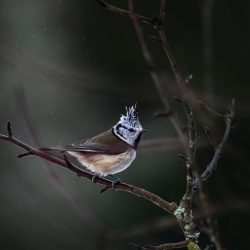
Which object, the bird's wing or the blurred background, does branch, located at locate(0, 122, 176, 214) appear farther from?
the blurred background

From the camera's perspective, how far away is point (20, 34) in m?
7.73

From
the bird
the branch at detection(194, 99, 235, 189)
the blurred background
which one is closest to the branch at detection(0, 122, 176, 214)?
the branch at detection(194, 99, 235, 189)

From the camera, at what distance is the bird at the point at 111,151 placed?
3314mm

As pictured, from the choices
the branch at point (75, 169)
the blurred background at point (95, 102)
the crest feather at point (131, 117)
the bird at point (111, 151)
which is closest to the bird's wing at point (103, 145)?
the bird at point (111, 151)

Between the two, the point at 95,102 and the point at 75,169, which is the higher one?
the point at 95,102

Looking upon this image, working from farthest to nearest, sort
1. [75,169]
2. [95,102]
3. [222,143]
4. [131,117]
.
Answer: [95,102], [131,117], [75,169], [222,143]

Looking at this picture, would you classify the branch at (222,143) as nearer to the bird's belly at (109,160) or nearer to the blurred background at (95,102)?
the bird's belly at (109,160)

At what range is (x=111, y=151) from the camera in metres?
3.40

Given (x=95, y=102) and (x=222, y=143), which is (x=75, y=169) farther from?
(x=95, y=102)

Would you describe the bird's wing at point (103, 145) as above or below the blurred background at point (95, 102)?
below

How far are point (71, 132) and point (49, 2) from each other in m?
1.51

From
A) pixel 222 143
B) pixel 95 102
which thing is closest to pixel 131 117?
pixel 222 143

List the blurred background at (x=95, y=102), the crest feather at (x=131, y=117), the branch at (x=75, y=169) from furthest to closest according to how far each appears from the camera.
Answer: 1. the blurred background at (x=95, y=102)
2. the crest feather at (x=131, y=117)
3. the branch at (x=75, y=169)

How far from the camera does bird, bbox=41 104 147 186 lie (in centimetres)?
331
